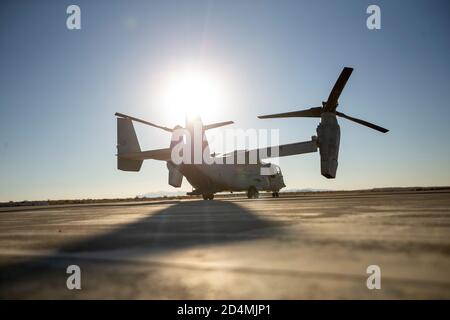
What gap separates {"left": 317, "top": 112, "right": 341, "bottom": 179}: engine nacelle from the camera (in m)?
22.9

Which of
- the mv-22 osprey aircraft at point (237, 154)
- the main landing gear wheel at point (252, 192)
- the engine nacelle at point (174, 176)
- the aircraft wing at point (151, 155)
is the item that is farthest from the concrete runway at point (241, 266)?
the main landing gear wheel at point (252, 192)

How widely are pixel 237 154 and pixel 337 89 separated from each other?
431 inches

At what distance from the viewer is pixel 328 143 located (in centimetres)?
2327

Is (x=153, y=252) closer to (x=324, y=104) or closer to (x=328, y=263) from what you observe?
(x=328, y=263)

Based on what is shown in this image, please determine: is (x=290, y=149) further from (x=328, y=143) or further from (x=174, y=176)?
(x=174, y=176)

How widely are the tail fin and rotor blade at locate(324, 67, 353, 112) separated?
17106 millimetres

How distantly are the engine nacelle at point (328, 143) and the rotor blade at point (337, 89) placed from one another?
455mm

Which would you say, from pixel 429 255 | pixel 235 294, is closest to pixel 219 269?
pixel 235 294

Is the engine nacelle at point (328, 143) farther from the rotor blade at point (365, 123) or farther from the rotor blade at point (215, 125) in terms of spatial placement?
the rotor blade at point (215, 125)

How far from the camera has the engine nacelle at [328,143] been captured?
22.9 m

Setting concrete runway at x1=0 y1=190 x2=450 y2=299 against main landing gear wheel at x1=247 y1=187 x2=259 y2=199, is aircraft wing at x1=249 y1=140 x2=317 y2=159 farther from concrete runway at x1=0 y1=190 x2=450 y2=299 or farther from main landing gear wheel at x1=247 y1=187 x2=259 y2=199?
concrete runway at x1=0 y1=190 x2=450 y2=299

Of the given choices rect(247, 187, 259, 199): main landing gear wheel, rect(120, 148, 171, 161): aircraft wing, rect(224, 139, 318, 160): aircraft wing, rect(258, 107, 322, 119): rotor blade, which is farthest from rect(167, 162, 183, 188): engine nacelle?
rect(258, 107, 322, 119): rotor blade

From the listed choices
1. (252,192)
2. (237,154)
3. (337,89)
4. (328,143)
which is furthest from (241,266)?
(252,192)
